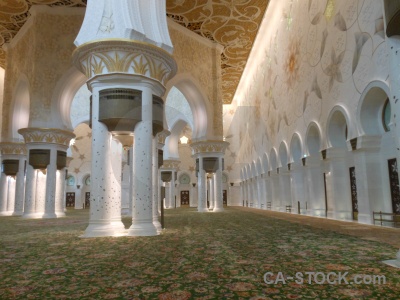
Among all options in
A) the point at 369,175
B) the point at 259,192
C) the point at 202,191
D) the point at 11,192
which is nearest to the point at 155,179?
the point at 369,175

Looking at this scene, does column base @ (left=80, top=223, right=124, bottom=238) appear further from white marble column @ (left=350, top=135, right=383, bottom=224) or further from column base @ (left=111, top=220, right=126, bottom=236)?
white marble column @ (left=350, top=135, right=383, bottom=224)

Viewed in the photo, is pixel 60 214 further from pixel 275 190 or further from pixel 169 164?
pixel 169 164

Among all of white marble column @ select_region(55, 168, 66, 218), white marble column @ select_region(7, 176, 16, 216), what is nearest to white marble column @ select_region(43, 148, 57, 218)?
white marble column @ select_region(55, 168, 66, 218)

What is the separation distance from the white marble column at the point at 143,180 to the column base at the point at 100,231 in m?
0.31

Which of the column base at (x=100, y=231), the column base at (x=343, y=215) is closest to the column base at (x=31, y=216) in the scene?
the column base at (x=100, y=231)

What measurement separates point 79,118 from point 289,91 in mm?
14152

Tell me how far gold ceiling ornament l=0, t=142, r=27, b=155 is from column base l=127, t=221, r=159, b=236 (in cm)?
1048

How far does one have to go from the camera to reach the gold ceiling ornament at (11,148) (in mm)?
13747

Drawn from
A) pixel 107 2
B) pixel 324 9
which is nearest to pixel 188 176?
pixel 324 9

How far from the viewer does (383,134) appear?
6699mm

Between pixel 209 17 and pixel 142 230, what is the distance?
10.1 meters

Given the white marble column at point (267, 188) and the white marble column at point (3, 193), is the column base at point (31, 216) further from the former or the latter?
the white marble column at point (267, 188)

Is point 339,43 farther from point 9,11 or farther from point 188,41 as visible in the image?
point 9,11

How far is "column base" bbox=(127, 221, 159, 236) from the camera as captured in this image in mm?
5422
